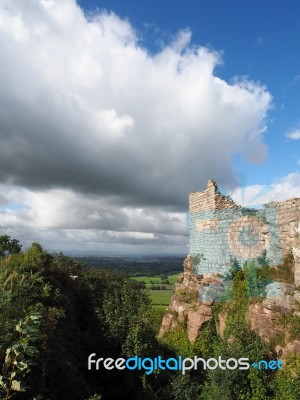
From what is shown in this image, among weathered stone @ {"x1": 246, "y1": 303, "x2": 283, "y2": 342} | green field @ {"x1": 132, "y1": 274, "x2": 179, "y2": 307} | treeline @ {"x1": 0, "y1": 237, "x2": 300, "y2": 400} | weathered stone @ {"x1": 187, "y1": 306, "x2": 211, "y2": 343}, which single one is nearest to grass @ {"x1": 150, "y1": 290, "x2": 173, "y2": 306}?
green field @ {"x1": 132, "y1": 274, "x2": 179, "y2": 307}

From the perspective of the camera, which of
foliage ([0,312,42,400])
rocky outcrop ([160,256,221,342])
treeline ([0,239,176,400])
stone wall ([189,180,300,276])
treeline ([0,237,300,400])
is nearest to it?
foliage ([0,312,42,400])

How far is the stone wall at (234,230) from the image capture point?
1380 cm

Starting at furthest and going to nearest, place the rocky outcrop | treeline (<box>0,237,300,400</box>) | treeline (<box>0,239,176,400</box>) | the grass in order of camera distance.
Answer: the grass → the rocky outcrop → treeline (<box>0,237,300,400</box>) → treeline (<box>0,239,176,400</box>)

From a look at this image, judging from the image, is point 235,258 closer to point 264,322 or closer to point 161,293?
point 264,322

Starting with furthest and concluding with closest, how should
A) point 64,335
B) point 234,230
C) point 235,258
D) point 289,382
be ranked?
point 234,230
point 235,258
point 64,335
point 289,382

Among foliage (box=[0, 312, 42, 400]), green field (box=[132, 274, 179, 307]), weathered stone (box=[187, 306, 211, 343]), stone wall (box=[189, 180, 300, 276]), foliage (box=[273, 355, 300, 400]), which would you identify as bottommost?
green field (box=[132, 274, 179, 307])

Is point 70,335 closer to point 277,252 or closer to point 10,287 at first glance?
point 10,287

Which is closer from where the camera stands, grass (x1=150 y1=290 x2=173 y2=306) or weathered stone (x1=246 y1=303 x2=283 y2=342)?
weathered stone (x1=246 y1=303 x2=283 y2=342)

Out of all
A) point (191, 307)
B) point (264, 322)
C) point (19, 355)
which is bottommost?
point (191, 307)

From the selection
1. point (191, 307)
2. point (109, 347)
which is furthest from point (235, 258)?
point (109, 347)

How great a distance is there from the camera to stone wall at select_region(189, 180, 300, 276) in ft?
45.3

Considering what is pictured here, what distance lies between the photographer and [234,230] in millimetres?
16625

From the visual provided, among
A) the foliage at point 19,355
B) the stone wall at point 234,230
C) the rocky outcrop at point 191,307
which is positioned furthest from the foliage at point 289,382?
the foliage at point 19,355

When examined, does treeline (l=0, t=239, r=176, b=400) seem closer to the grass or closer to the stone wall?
the stone wall
